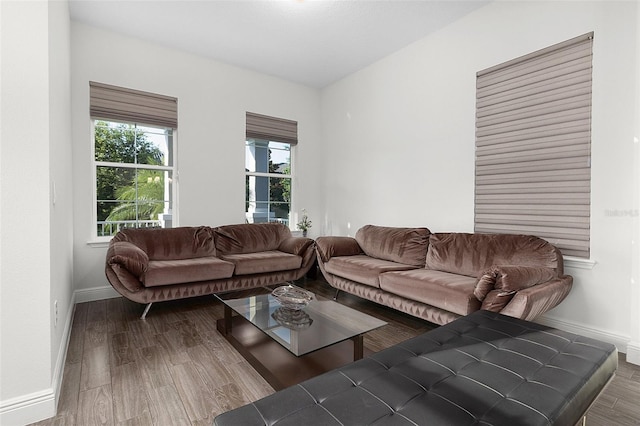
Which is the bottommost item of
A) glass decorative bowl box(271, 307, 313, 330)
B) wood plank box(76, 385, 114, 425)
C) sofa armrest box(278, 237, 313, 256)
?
wood plank box(76, 385, 114, 425)

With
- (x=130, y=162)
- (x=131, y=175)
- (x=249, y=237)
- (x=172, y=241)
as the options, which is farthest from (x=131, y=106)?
(x=249, y=237)

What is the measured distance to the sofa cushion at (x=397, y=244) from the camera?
3432 millimetres

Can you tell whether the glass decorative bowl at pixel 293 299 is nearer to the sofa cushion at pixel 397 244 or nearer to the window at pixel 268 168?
the sofa cushion at pixel 397 244

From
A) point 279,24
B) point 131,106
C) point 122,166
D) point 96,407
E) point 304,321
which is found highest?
point 279,24

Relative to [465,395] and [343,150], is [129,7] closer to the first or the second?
[343,150]

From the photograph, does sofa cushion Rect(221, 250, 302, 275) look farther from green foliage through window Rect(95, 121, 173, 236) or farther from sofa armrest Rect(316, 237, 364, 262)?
green foliage through window Rect(95, 121, 173, 236)

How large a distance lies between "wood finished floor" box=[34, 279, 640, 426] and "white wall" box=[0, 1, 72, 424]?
230mm

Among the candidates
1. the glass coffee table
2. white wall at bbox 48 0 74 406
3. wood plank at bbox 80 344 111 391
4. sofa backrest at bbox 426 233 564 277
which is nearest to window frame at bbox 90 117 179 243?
white wall at bbox 48 0 74 406

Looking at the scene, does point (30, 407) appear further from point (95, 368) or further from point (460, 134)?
point (460, 134)

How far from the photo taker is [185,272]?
3.15 metres

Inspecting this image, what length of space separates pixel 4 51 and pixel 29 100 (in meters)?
0.22

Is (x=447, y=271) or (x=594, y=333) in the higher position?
(x=447, y=271)

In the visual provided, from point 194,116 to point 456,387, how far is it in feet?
13.7

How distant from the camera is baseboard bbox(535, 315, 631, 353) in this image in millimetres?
2365
